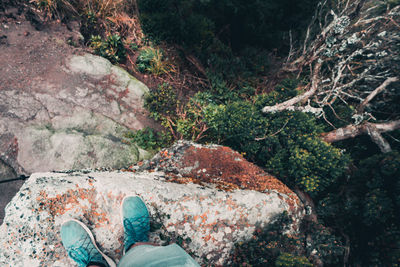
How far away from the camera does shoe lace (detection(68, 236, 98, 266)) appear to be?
2.03 m

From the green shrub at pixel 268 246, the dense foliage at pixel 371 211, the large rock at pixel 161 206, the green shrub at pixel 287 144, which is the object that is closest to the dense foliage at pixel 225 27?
the green shrub at pixel 287 144

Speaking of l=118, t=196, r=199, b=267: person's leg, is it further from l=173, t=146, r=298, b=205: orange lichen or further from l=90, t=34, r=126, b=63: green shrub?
l=90, t=34, r=126, b=63: green shrub

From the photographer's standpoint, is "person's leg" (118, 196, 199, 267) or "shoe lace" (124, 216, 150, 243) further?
"shoe lace" (124, 216, 150, 243)

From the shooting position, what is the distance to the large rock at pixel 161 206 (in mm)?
2016

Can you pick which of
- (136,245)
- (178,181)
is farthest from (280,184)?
(136,245)

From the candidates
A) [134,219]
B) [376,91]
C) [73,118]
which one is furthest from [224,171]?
[376,91]

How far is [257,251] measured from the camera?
251 cm

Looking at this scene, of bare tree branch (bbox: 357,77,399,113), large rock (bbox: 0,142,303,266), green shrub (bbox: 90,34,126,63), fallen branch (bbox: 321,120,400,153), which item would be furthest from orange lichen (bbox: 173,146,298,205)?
green shrub (bbox: 90,34,126,63)

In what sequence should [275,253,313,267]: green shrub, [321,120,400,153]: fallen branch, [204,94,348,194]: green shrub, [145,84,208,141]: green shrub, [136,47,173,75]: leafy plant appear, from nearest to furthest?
1. [275,253,313,267]: green shrub
2. [204,94,348,194]: green shrub
3. [321,120,400,153]: fallen branch
4. [145,84,208,141]: green shrub
5. [136,47,173,75]: leafy plant

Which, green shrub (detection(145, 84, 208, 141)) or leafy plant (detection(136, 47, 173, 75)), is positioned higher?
leafy plant (detection(136, 47, 173, 75))

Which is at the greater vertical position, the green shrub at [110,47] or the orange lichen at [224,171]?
the green shrub at [110,47]

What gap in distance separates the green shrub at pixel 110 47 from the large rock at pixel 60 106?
0.21 m

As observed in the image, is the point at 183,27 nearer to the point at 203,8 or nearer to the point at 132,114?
the point at 203,8

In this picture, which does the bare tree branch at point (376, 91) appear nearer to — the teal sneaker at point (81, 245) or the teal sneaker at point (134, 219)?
the teal sneaker at point (134, 219)
